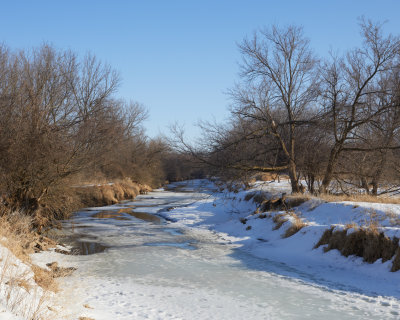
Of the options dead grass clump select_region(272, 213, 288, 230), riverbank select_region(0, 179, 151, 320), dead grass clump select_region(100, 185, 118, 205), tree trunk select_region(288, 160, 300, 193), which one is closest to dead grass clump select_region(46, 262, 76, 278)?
riverbank select_region(0, 179, 151, 320)

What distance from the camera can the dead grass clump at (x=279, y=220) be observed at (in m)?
14.9

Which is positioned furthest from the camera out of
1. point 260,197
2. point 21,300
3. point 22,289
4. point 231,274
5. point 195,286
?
point 260,197

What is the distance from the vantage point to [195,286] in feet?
28.7

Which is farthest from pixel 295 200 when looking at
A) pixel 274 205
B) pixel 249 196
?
pixel 249 196

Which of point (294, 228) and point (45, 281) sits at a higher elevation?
point (294, 228)

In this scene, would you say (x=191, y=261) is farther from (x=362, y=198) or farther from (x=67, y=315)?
(x=362, y=198)

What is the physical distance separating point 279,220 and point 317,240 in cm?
339

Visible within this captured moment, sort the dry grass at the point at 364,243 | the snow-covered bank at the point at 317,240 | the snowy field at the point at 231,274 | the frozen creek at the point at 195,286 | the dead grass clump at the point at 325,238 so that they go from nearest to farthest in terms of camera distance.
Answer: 1. the frozen creek at the point at 195,286
2. the snowy field at the point at 231,274
3. the snow-covered bank at the point at 317,240
4. the dry grass at the point at 364,243
5. the dead grass clump at the point at 325,238

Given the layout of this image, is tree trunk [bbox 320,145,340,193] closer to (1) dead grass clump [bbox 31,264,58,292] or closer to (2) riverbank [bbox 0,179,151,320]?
(2) riverbank [bbox 0,179,151,320]

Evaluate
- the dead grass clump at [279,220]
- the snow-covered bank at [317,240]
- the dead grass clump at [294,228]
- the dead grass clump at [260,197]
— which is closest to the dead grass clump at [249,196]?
the dead grass clump at [260,197]

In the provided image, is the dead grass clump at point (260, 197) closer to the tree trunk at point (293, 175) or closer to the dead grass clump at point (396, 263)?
the tree trunk at point (293, 175)

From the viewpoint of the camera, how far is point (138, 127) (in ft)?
181

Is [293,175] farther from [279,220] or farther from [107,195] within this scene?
[107,195]

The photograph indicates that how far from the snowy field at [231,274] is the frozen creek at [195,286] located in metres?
0.02
